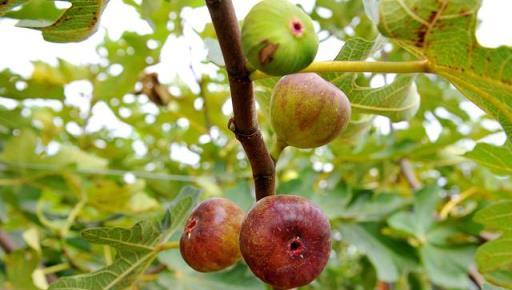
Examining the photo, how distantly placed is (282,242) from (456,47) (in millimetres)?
392

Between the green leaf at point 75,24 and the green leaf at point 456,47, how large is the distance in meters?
0.47

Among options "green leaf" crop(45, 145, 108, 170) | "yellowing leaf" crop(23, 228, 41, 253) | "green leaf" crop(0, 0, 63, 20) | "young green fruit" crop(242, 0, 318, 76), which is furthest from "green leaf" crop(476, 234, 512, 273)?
"green leaf" crop(45, 145, 108, 170)

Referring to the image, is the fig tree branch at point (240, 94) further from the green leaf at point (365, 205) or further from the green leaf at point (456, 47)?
the green leaf at point (365, 205)

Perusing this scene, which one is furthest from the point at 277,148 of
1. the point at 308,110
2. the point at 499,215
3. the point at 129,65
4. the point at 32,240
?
the point at 129,65

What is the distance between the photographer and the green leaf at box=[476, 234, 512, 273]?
1.37 metres

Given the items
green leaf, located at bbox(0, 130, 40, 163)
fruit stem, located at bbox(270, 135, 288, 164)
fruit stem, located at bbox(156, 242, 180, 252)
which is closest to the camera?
fruit stem, located at bbox(270, 135, 288, 164)

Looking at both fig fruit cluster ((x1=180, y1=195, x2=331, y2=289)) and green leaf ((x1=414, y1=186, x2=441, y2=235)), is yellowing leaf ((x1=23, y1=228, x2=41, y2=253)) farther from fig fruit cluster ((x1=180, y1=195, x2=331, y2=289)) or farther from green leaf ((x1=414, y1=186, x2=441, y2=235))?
green leaf ((x1=414, y1=186, x2=441, y2=235))

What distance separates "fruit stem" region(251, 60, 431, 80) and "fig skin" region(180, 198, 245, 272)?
14.7 inches

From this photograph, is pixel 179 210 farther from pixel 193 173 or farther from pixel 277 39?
pixel 193 173

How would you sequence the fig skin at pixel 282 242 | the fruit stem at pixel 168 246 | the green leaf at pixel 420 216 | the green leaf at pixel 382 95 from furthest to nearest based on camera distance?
the green leaf at pixel 420 216
the fruit stem at pixel 168 246
the green leaf at pixel 382 95
the fig skin at pixel 282 242

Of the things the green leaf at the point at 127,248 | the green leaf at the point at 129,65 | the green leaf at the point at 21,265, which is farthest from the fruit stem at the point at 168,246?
the green leaf at the point at 129,65

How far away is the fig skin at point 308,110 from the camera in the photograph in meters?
0.96

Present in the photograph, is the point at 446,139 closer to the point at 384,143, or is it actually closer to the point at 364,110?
the point at 384,143

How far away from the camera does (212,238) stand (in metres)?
1.08
